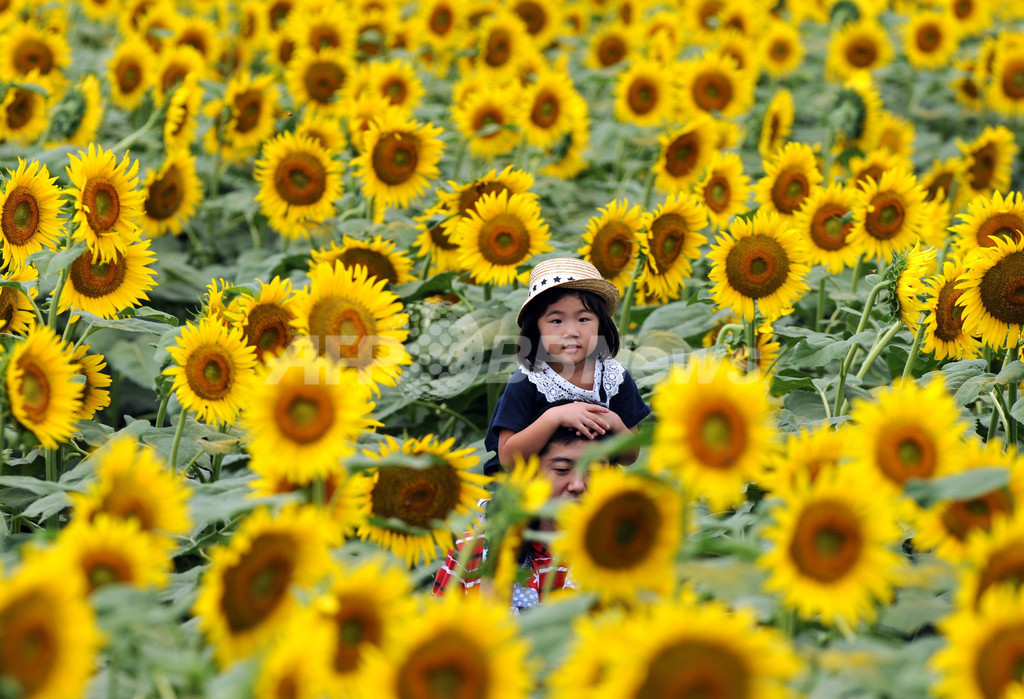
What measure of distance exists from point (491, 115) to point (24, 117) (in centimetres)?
185

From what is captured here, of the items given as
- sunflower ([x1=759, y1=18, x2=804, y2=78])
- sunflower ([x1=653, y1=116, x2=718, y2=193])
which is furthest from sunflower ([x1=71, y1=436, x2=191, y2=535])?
sunflower ([x1=759, y1=18, x2=804, y2=78])

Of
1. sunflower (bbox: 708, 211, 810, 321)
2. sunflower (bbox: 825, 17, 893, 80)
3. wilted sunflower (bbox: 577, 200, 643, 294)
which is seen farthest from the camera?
sunflower (bbox: 825, 17, 893, 80)

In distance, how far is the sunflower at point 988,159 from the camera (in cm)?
466

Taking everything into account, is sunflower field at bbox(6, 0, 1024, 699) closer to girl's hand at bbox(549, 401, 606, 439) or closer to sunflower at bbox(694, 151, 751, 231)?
sunflower at bbox(694, 151, 751, 231)

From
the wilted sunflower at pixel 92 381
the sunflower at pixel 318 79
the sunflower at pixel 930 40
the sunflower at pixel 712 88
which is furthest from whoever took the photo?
the sunflower at pixel 930 40

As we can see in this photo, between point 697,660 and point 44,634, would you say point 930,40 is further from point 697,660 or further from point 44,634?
point 44,634

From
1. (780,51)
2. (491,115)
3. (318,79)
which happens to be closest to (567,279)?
(491,115)

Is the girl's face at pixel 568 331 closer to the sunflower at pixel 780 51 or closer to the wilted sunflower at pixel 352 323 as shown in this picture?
the wilted sunflower at pixel 352 323

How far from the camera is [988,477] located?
5.46 ft

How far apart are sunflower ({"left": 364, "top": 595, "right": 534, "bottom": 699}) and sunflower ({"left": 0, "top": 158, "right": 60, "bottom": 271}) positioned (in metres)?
1.78

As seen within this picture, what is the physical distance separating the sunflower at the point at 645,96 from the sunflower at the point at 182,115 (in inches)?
74.0

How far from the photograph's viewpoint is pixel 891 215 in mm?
3750

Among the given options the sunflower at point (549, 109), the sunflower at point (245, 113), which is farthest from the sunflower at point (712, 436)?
the sunflower at point (245, 113)

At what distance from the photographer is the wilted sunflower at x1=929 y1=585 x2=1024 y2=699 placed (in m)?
1.50
